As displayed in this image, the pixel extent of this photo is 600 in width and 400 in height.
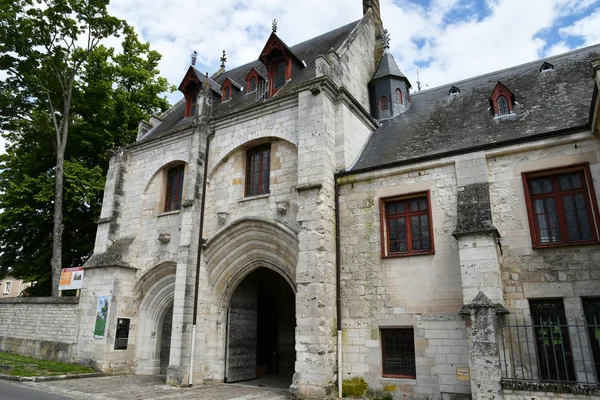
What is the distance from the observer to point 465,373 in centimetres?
829

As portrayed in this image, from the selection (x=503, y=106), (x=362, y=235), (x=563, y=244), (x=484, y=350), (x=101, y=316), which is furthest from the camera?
(x=101, y=316)

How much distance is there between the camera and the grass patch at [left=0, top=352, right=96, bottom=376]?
11094 millimetres

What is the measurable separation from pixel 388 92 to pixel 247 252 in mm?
7069

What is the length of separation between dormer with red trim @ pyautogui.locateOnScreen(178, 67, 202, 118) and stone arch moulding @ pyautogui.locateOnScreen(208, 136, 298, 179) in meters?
3.69

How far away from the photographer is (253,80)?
14.5 meters

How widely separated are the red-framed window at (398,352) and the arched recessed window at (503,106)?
5853mm

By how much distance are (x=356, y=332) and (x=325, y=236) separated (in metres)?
2.29

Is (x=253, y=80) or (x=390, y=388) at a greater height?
(x=253, y=80)

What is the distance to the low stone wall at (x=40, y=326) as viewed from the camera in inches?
539

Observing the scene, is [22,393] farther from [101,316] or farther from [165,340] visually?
[165,340]

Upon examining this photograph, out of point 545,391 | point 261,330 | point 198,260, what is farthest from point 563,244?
point 261,330

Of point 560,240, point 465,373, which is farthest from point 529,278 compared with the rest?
point 465,373

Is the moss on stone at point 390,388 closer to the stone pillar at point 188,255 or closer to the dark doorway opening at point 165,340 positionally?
the stone pillar at point 188,255

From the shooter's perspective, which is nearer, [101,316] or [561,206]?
[561,206]
